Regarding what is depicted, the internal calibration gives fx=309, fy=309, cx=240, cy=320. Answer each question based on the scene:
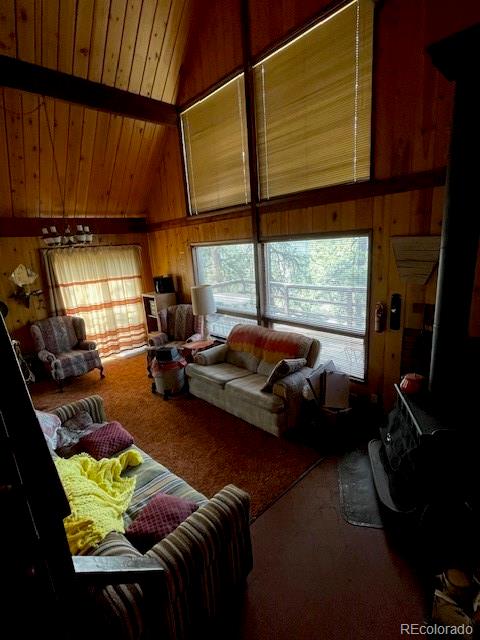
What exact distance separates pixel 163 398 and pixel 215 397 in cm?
80

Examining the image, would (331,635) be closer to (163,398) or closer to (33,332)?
(163,398)

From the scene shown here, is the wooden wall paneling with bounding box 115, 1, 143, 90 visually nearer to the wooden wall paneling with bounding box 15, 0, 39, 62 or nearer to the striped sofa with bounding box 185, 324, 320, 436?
the wooden wall paneling with bounding box 15, 0, 39, 62

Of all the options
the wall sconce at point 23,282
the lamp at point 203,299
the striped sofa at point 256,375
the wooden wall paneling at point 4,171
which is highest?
the wooden wall paneling at point 4,171

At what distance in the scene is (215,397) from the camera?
3.63 meters

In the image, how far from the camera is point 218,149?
415cm

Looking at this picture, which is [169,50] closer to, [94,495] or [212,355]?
[212,355]

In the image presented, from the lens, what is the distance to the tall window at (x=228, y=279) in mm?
4246

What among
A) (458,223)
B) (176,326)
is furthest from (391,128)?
(176,326)

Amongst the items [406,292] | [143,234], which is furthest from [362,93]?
[143,234]

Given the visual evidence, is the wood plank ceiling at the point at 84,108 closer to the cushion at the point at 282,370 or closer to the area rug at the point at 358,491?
the cushion at the point at 282,370

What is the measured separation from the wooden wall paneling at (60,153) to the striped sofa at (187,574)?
4.46 metres

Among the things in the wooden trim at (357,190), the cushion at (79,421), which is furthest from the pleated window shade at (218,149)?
the cushion at (79,421)

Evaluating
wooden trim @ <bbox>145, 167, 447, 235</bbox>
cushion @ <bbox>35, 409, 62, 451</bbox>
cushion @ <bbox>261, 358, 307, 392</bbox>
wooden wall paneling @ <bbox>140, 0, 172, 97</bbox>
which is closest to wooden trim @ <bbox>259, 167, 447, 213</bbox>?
wooden trim @ <bbox>145, 167, 447, 235</bbox>

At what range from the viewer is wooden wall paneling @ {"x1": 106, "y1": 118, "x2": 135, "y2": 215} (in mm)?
4457
